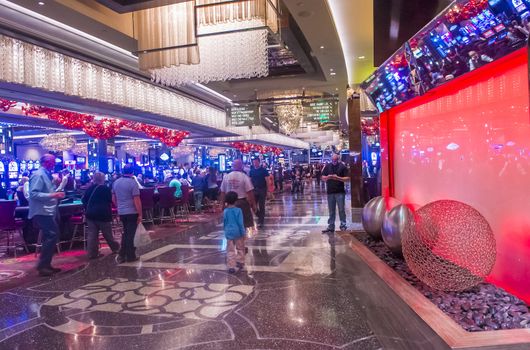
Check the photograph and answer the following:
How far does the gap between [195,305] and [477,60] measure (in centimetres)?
319

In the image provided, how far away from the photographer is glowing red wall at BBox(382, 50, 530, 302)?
2.49 meters

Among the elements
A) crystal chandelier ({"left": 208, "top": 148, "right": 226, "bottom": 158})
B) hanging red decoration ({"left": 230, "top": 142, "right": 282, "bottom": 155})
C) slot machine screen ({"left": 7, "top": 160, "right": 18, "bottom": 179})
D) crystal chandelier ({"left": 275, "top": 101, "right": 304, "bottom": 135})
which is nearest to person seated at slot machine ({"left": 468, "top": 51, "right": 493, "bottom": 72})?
crystal chandelier ({"left": 275, "top": 101, "right": 304, "bottom": 135})

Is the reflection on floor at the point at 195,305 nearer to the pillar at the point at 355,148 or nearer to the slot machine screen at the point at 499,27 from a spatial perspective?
the slot machine screen at the point at 499,27

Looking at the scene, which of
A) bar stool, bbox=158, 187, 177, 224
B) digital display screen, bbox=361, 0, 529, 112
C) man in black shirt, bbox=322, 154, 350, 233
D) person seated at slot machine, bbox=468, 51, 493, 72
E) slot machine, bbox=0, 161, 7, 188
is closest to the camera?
digital display screen, bbox=361, 0, 529, 112

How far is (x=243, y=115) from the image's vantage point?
1211 centimetres

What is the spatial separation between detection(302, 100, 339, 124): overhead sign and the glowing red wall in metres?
7.44

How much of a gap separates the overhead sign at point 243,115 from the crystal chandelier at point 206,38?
21.6 feet

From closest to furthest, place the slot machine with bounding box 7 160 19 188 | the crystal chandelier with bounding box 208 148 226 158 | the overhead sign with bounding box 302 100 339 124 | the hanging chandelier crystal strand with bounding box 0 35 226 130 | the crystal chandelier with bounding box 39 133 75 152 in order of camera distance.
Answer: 1. the hanging chandelier crystal strand with bounding box 0 35 226 130
2. the overhead sign with bounding box 302 100 339 124
3. the slot machine with bounding box 7 160 19 188
4. the crystal chandelier with bounding box 39 133 75 152
5. the crystal chandelier with bounding box 208 148 226 158

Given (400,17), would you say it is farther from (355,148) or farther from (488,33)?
(355,148)

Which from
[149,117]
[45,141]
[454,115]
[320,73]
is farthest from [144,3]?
[45,141]

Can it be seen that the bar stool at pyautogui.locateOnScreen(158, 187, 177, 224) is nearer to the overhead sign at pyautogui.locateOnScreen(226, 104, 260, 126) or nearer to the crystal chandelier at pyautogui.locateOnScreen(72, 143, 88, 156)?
the overhead sign at pyautogui.locateOnScreen(226, 104, 260, 126)

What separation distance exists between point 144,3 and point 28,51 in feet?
7.69

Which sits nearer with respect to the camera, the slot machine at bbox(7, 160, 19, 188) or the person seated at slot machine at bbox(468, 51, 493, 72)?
the person seated at slot machine at bbox(468, 51, 493, 72)

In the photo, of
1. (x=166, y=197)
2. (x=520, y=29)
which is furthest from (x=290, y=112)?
(x=520, y=29)
